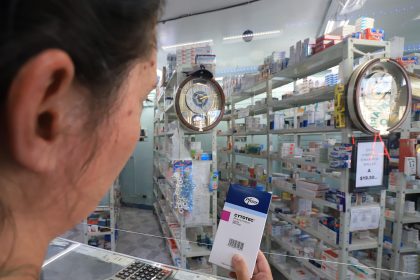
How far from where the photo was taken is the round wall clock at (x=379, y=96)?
1.71 metres

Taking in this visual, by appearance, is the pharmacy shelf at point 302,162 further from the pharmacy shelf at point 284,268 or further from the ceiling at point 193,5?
the ceiling at point 193,5

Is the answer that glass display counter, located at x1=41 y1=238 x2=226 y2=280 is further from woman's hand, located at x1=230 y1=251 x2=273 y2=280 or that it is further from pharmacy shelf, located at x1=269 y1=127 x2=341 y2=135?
pharmacy shelf, located at x1=269 y1=127 x2=341 y2=135

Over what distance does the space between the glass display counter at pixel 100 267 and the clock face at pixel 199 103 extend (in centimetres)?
153

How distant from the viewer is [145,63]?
1.13ft

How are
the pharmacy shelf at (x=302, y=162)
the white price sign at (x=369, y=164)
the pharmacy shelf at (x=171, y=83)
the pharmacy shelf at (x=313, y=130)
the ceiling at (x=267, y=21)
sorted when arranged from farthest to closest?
1. the ceiling at (x=267, y=21)
2. the pharmacy shelf at (x=171, y=83)
3. the pharmacy shelf at (x=302, y=162)
4. the pharmacy shelf at (x=313, y=130)
5. the white price sign at (x=369, y=164)

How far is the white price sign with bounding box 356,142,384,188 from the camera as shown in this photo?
1.83 meters

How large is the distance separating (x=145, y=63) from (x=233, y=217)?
0.51 m

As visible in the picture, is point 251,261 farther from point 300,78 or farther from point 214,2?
point 214,2

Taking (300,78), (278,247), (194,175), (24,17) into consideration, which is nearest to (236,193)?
(24,17)

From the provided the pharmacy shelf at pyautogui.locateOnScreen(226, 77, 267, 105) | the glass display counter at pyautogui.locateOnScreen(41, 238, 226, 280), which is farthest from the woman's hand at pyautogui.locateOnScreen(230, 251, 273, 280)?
the pharmacy shelf at pyautogui.locateOnScreen(226, 77, 267, 105)

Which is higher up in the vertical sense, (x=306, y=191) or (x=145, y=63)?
(x=145, y=63)

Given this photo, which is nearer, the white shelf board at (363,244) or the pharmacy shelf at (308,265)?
the white shelf board at (363,244)

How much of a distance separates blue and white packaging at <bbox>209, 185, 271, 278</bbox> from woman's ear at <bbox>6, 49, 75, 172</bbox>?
53 cm

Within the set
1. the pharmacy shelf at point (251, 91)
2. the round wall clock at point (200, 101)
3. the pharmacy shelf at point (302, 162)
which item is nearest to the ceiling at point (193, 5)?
the pharmacy shelf at point (251, 91)
